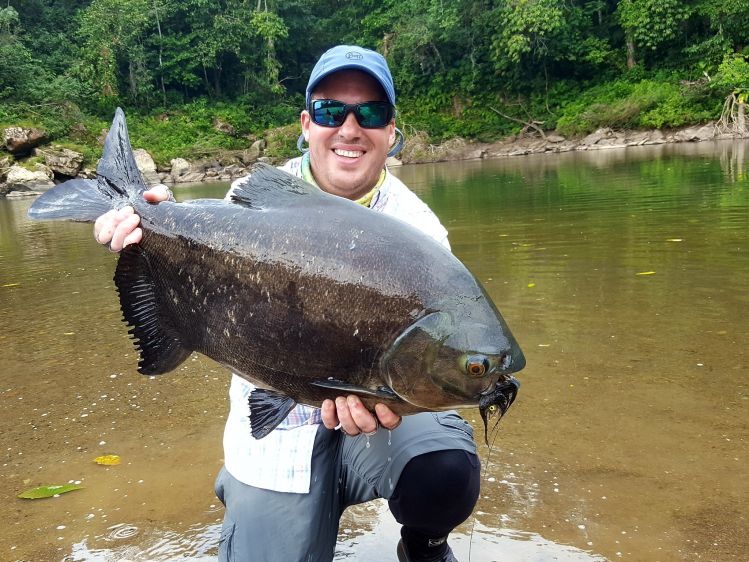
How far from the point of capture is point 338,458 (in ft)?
8.74

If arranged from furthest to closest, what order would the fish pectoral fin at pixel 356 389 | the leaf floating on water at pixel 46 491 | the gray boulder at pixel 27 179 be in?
1. the gray boulder at pixel 27 179
2. the leaf floating on water at pixel 46 491
3. the fish pectoral fin at pixel 356 389

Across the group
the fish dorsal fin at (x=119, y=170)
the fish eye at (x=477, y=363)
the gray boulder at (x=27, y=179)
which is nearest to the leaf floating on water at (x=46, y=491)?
the fish dorsal fin at (x=119, y=170)

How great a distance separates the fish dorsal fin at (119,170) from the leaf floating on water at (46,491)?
171 centimetres

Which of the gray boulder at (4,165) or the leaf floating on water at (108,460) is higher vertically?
the gray boulder at (4,165)

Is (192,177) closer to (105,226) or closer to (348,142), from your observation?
(348,142)

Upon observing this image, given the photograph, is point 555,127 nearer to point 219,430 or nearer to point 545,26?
point 545,26

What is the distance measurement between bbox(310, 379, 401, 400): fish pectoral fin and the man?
372 mm

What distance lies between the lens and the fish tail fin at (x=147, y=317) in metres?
2.30

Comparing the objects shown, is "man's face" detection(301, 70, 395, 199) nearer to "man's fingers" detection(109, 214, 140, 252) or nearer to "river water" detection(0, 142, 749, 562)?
"man's fingers" detection(109, 214, 140, 252)

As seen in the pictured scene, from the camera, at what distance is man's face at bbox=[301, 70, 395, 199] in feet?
Answer: 9.05

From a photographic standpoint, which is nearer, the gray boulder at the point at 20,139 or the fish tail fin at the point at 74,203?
the fish tail fin at the point at 74,203

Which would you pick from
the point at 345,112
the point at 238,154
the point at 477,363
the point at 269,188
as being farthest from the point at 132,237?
the point at 238,154

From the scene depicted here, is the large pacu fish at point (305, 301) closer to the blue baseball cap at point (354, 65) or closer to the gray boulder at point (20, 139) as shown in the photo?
the blue baseball cap at point (354, 65)

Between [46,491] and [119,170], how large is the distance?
1.81 metres
